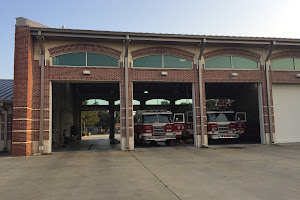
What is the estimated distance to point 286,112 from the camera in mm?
18312

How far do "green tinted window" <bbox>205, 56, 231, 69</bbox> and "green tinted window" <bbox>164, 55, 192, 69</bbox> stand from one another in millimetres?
1386

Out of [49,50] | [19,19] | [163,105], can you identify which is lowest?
[163,105]

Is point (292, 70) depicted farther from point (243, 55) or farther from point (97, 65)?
point (97, 65)

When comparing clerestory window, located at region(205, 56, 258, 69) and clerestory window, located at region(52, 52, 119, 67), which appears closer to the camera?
clerestory window, located at region(52, 52, 119, 67)

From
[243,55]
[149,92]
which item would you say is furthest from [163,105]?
[243,55]

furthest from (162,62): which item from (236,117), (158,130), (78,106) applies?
(78,106)

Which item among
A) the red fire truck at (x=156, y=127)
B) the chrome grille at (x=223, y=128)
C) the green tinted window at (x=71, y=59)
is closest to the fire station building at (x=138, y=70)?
the green tinted window at (x=71, y=59)

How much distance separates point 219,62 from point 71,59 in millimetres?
10046

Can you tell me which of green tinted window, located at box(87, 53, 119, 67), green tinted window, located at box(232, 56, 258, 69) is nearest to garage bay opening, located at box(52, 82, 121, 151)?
green tinted window, located at box(87, 53, 119, 67)

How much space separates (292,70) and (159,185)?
16355 millimetres

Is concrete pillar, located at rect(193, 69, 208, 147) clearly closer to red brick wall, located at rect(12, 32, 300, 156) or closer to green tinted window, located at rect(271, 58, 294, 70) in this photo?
red brick wall, located at rect(12, 32, 300, 156)

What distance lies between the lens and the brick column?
43.9 feet

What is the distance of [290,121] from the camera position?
719 inches

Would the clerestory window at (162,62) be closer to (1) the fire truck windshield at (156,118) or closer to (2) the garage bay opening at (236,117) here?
(1) the fire truck windshield at (156,118)
